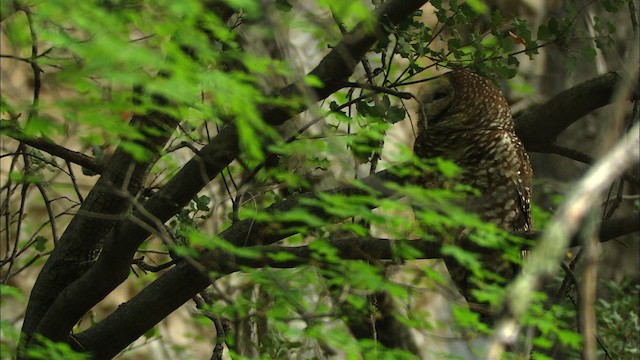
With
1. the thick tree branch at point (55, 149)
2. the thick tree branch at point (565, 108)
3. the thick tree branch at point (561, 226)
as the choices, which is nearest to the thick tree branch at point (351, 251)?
the thick tree branch at point (55, 149)

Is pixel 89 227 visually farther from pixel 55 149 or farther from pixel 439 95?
pixel 439 95

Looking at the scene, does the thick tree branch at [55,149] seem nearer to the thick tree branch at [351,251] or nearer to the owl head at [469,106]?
the thick tree branch at [351,251]

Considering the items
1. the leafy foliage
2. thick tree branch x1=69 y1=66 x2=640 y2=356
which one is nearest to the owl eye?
the leafy foliage

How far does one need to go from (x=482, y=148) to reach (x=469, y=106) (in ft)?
0.59

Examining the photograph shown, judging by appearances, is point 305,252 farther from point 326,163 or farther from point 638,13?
point 638,13

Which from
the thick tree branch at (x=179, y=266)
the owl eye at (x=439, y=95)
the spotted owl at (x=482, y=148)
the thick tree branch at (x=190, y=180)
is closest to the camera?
the thick tree branch at (x=190, y=180)

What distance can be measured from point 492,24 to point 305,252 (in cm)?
125

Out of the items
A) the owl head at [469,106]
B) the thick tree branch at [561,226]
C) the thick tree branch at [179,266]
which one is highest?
the owl head at [469,106]

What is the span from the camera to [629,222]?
94.8 inches

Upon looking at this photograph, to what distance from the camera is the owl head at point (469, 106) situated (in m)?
3.63

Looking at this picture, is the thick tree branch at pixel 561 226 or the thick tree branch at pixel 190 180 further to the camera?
the thick tree branch at pixel 190 180

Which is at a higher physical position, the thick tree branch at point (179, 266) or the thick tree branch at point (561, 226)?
the thick tree branch at point (179, 266)

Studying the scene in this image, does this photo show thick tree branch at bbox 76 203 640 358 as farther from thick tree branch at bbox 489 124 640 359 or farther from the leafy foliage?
Answer: thick tree branch at bbox 489 124 640 359

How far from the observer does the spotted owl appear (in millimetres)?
3576
